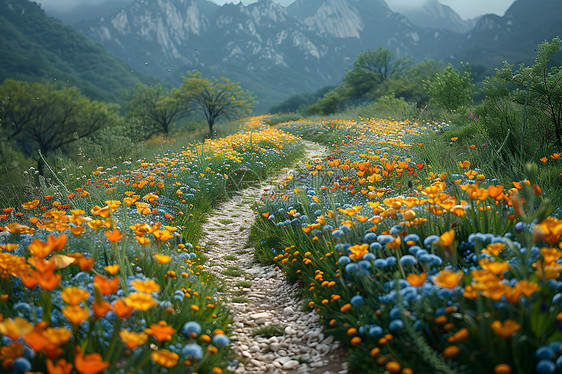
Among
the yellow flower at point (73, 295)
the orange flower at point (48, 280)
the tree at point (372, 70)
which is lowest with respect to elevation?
the yellow flower at point (73, 295)

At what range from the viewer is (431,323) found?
1.72 meters

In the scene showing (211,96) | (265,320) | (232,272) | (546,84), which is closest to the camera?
(265,320)

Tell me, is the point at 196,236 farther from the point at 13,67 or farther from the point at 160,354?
the point at 13,67

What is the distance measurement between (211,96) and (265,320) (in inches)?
1167

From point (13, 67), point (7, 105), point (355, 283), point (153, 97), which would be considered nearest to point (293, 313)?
point (355, 283)

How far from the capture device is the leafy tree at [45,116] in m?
21.4

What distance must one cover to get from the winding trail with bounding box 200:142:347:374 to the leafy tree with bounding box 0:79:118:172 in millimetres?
20424

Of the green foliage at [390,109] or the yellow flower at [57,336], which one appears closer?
the yellow flower at [57,336]

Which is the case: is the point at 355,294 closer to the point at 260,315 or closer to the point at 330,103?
the point at 260,315

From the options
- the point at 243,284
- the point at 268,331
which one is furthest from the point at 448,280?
the point at 243,284

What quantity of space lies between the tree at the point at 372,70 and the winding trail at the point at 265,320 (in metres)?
36.3

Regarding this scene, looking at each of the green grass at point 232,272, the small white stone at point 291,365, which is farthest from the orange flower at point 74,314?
the green grass at point 232,272

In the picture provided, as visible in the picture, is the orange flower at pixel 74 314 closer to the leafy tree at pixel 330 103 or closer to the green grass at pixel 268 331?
the green grass at pixel 268 331

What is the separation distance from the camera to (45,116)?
23.0 m
